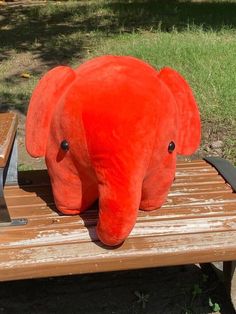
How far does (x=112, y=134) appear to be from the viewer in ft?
7.25

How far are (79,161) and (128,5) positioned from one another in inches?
358

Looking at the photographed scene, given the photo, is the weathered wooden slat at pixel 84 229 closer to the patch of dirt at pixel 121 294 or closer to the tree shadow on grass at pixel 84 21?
the patch of dirt at pixel 121 294

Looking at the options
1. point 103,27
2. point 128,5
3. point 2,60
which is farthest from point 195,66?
point 128,5

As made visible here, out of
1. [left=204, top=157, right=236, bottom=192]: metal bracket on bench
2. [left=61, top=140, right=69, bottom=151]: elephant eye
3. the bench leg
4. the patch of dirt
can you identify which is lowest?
the patch of dirt

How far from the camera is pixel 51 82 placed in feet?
8.14

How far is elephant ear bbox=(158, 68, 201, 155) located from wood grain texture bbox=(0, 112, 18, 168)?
71 cm

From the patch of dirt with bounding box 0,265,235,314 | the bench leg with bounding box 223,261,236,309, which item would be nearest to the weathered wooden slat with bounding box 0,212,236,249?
the bench leg with bounding box 223,261,236,309

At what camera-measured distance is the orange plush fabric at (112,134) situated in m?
2.21

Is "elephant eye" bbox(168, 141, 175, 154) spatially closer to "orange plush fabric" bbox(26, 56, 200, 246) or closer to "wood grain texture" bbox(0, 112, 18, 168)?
"orange plush fabric" bbox(26, 56, 200, 246)

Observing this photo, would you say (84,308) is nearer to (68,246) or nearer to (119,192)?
(68,246)

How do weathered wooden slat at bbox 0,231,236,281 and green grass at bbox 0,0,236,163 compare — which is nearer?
weathered wooden slat at bbox 0,231,236,281

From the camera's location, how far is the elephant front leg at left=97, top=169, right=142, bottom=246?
2.20 metres

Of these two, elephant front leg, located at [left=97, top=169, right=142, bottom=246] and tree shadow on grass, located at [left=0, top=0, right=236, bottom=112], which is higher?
elephant front leg, located at [left=97, top=169, right=142, bottom=246]

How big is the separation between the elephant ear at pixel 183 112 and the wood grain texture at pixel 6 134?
71 centimetres
